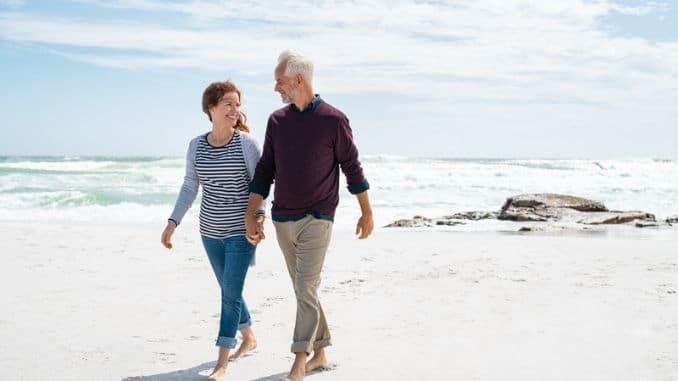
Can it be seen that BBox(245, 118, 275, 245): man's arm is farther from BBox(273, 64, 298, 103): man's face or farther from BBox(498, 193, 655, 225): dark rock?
BBox(498, 193, 655, 225): dark rock

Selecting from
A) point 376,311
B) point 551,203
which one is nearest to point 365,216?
point 376,311

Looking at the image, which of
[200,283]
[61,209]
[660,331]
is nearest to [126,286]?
[200,283]

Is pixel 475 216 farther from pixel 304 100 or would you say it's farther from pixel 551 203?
pixel 304 100

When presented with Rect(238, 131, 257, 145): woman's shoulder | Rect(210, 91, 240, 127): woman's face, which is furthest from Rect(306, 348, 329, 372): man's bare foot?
Rect(210, 91, 240, 127): woman's face

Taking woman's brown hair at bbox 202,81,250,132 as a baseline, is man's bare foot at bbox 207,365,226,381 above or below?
below

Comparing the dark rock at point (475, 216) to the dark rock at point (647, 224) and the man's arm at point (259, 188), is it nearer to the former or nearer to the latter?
the dark rock at point (647, 224)

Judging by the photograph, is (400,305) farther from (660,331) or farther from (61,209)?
(61,209)

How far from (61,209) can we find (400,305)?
1498cm

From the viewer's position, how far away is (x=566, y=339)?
4777 millimetres

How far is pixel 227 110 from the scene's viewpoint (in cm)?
400

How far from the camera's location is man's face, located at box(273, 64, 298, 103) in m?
3.70

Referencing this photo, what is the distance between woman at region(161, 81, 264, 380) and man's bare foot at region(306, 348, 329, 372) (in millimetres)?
465

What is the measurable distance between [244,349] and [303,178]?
1357 mm

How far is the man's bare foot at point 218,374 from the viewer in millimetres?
3902
